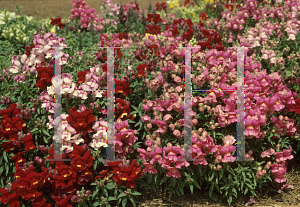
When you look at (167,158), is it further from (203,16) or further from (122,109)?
(203,16)

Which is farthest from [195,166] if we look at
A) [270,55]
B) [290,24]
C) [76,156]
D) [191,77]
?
[290,24]

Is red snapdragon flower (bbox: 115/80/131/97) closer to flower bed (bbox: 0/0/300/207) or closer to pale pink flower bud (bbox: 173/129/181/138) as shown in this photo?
flower bed (bbox: 0/0/300/207)

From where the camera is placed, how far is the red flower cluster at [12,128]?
14.6 feet

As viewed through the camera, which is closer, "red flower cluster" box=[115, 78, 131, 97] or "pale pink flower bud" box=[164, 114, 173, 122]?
"pale pink flower bud" box=[164, 114, 173, 122]

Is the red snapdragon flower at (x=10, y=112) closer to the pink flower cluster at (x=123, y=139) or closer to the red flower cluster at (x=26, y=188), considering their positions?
the red flower cluster at (x=26, y=188)

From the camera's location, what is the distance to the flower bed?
4410 millimetres

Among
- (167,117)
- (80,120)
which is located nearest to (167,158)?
(167,117)

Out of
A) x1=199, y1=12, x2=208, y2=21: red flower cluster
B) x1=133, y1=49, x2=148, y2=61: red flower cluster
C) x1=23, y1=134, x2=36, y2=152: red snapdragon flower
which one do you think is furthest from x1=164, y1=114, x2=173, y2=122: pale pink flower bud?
x1=199, y1=12, x2=208, y2=21: red flower cluster

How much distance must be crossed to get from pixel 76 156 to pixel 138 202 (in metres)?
1.24

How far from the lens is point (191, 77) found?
497 cm

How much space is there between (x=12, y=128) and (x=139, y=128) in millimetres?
1824

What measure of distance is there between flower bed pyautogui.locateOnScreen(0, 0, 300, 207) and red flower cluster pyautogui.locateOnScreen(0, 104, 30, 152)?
1 centimetres

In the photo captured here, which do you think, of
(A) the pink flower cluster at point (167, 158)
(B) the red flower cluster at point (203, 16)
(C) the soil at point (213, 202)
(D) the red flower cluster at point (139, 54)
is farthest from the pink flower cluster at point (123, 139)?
(B) the red flower cluster at point (203, 16)

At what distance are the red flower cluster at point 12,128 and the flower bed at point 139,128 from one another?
14 mm
